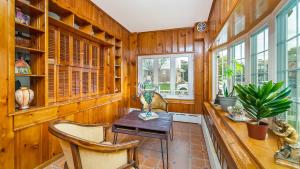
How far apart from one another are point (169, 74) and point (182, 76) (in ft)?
1.22

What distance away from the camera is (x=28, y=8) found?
1.74 meters

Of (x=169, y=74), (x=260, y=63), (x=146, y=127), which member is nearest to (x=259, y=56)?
(x=260, y=63)

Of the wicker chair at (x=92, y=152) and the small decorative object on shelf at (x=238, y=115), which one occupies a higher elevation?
the small decorative object on shelf at (x=238, y=115)

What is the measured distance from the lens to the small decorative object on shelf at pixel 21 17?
5.55 ft

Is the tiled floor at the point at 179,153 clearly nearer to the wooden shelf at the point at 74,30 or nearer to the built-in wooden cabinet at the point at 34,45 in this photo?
the built-in wooden cabinet at the point at 34,45

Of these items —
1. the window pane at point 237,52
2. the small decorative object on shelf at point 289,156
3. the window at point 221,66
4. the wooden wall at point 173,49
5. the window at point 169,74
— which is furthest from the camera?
the window at point 169,74

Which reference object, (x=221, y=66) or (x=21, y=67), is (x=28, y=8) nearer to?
(x=21, y=67)

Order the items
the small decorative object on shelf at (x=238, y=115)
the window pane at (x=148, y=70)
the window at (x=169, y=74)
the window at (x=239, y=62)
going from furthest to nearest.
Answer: the window pane at (x=148, y=70)
the window at (x=169, y=74)
the window at (x=239, y=62)
the small decorative object on shelf at (x=238, y=115)

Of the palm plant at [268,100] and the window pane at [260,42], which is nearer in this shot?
the palm plant at [268,100]

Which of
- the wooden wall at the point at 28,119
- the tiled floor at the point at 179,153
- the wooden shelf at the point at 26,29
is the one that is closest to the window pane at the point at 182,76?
the tiled floor at the point at 179,153

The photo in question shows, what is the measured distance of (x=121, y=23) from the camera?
144 inches

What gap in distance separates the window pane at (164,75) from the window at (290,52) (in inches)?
117

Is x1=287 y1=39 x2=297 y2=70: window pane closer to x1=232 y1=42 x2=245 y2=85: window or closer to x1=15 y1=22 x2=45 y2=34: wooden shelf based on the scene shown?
x1=232 y1=42 x2=245 y2=85: window

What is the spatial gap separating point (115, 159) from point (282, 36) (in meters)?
1.73
